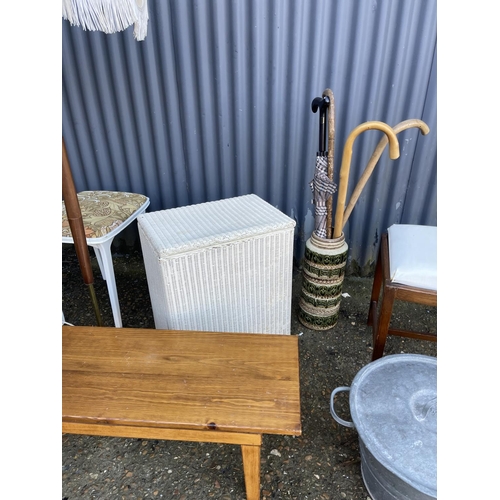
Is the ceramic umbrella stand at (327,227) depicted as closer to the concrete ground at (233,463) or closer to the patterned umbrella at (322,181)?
the patterned umbrella at (322,181)

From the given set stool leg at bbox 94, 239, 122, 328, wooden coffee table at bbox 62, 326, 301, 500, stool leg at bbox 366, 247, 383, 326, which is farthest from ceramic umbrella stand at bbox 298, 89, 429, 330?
stool leg at bbox 94, 239, 122, 328

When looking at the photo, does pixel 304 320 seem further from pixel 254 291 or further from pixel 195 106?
pixel 195 106

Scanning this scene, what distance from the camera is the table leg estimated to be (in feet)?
3.68

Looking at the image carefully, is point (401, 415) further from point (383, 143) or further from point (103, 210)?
point (103, 210)

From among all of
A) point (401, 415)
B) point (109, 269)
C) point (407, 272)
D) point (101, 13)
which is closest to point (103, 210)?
point (109, 269)

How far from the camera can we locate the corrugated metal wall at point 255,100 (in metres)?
1.94

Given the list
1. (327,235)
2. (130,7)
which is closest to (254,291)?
(327,235)

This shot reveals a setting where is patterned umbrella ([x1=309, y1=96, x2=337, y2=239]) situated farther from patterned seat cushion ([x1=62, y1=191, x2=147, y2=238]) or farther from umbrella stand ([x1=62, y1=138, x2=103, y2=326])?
umbrella stand ([x1=62, y1=138, x2=103, y2=326])

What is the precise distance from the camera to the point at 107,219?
1785 mm

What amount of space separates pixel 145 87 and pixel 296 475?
7.08 ft

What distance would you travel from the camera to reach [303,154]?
7.49 ft

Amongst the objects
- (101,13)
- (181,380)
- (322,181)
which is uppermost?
(101,13)

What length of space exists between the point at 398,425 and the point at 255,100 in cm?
180

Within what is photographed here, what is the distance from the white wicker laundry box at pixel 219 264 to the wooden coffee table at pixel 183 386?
0.21m
